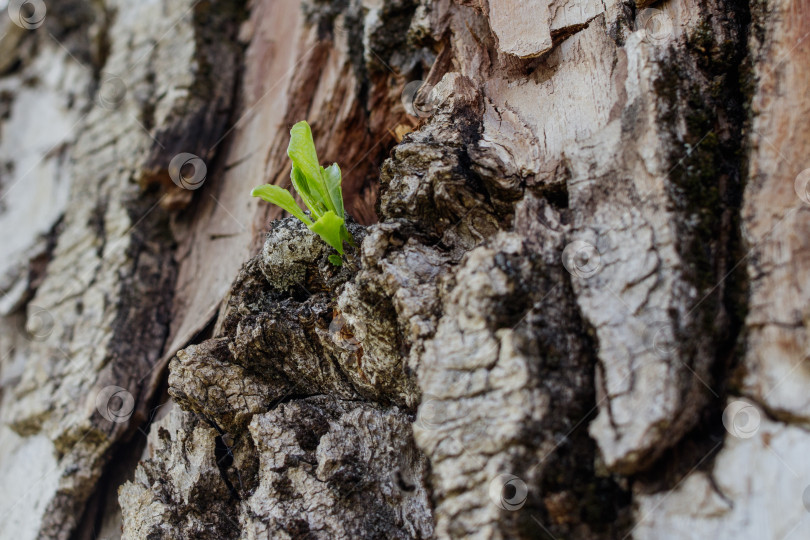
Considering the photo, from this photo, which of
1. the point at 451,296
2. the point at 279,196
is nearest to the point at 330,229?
the point at 279,196

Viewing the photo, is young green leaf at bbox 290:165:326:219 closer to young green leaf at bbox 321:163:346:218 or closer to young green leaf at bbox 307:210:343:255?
young green leaf at bbox 321:163:346:218

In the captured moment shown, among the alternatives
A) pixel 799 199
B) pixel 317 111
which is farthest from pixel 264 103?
pixel 799 199

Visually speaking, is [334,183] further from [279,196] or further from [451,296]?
[451,296]

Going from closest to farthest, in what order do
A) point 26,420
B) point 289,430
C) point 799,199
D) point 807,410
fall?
point 807,410
point 799,199
point 289,430
point 26,420

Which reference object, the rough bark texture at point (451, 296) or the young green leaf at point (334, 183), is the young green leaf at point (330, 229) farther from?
the young green leaf at point (334, 183)

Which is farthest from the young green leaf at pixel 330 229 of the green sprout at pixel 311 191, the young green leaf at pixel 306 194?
the young green leaf at pixel 306 194

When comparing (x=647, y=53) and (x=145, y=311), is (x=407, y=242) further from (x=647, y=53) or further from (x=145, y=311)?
(x=145, y=311)

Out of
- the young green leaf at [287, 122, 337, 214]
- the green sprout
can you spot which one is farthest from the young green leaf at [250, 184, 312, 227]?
the young green leaf at [287, 122, 337, 214]
